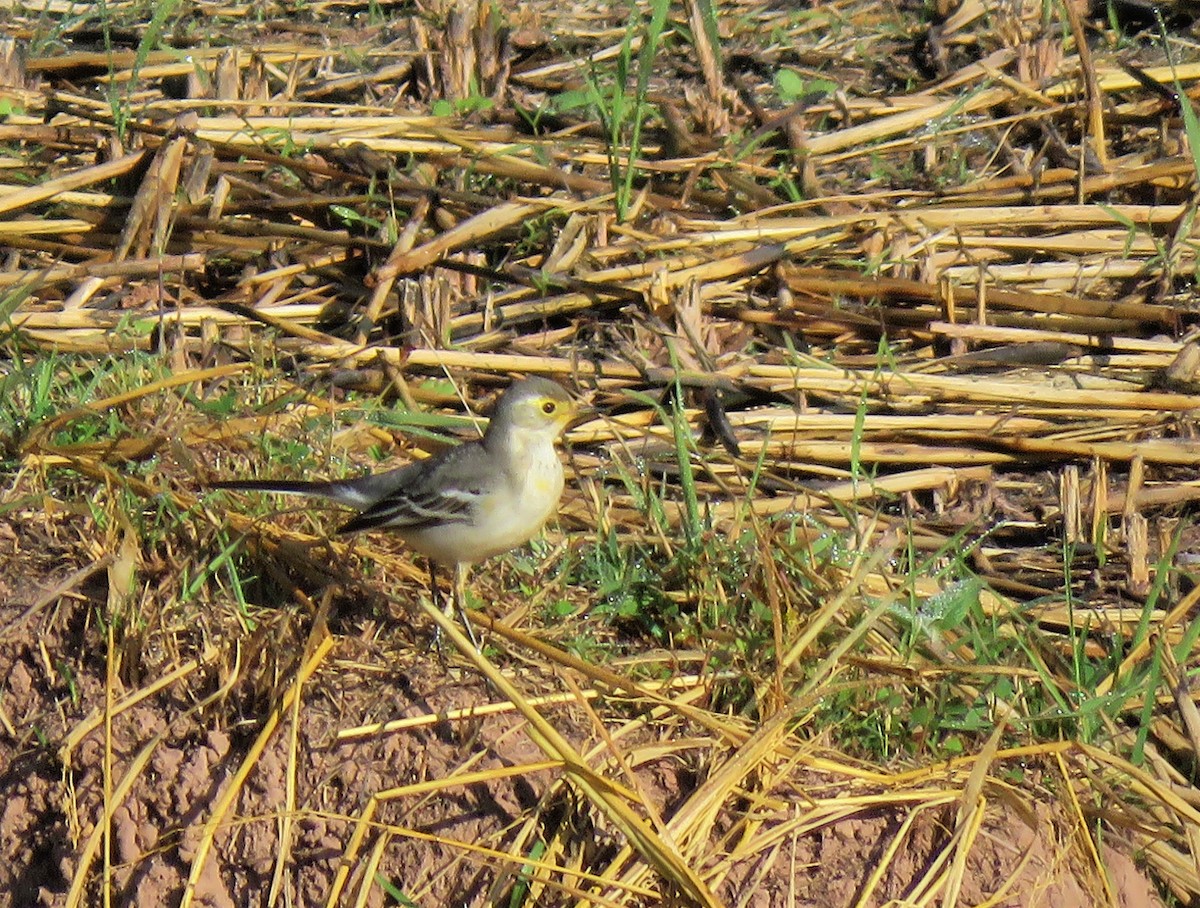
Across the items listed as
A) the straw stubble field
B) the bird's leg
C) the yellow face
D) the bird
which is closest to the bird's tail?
the bird

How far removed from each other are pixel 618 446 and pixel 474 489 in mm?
945

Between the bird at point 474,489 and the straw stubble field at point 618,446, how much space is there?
178 mm

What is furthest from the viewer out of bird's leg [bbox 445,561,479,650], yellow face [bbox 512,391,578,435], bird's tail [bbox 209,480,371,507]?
yellow face [bbox 512,391,578,435]

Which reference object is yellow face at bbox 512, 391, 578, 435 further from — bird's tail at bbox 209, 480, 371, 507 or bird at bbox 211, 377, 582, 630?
bird's tail at bbox 209, 480, 371, 507

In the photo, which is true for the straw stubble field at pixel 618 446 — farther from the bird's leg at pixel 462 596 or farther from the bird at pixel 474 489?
the bird at pixel 474 489

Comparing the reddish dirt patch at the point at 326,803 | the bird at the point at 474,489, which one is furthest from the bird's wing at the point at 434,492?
the reddish dirt patch at the point at 326,803

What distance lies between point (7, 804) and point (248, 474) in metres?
1.20

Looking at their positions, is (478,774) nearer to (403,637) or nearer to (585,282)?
(403,637)

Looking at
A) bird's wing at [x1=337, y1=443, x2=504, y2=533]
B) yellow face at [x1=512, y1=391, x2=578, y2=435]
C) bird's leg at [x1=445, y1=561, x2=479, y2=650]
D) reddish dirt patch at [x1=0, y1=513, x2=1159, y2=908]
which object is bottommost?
reddish dirt patch at [x1=0, y1=513, x2=1159, y2=908]

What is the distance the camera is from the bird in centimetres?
466

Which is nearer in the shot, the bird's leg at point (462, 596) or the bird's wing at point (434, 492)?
the bird's leg at point (462, 596)

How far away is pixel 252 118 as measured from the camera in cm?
691

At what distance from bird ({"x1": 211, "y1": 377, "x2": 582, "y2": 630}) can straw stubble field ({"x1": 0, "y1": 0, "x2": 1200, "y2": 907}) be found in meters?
0.18

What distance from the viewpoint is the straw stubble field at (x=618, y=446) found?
13.6ft
